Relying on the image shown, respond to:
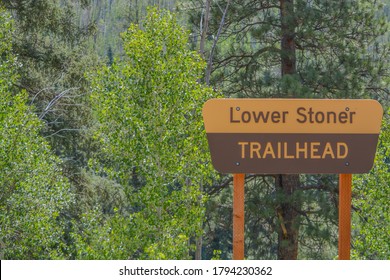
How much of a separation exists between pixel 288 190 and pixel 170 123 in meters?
5.56

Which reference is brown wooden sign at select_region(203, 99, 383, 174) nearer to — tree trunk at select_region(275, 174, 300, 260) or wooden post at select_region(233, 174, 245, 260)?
wooden post at select_region(233, 174, 245, 260)

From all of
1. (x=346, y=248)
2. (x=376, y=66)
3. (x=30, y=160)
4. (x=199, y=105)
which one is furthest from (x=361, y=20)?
(x=346, y=248)

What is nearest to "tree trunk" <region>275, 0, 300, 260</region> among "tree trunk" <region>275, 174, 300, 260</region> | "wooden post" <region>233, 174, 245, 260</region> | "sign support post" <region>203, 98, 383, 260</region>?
"tree trunk" <region>275, 174, 300, 260</region>

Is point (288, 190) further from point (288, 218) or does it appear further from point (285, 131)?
point (285, 131)

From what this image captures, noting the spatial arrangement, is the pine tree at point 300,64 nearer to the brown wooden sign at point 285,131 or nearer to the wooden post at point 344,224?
the wooden post at point 344,224

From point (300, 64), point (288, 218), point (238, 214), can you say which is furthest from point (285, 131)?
point (300, 64)

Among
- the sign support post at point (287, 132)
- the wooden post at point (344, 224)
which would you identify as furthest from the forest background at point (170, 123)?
the sign support post at point (287, 132)

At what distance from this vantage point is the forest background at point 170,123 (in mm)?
13062

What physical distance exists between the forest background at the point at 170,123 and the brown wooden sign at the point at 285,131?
12.4 feet

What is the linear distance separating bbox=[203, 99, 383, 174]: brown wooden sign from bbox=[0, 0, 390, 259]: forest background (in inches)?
149

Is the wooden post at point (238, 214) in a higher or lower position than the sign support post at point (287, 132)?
lower

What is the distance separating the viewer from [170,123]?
13258 millimetres
